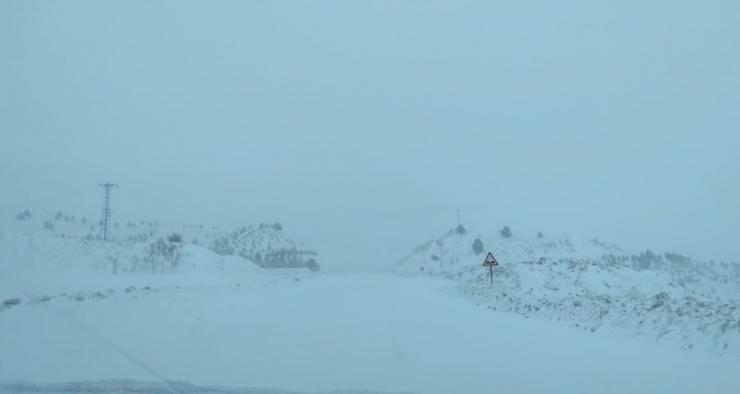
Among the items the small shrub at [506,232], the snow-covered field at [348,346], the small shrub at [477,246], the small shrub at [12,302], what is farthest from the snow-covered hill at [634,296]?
the small shrub at [506,232]

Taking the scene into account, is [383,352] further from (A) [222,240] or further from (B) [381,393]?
(A) [222,240]

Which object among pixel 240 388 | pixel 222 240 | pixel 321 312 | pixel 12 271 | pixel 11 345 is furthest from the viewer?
pixel 222 240

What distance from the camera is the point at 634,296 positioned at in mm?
20953

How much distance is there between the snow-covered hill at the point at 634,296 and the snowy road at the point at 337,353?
0.64 metres

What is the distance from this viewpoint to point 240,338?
13.8m

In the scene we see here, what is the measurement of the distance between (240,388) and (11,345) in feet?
16.0

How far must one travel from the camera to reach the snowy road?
9344mm

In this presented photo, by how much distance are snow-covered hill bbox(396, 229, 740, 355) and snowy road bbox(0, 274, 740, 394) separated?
64cm

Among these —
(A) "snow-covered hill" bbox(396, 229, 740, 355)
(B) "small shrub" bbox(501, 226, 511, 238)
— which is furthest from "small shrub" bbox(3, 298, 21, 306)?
(B) "small shrub" bbox(501, 226, 511, 238)

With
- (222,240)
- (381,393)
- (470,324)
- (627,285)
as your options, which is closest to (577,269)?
(627,285)

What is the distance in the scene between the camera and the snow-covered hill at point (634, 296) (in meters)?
12.3

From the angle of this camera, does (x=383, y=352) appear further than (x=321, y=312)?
No

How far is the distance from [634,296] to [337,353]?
43.3 ft

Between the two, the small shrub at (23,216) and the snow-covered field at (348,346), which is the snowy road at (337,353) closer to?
the snow-covered field at (348,346)
